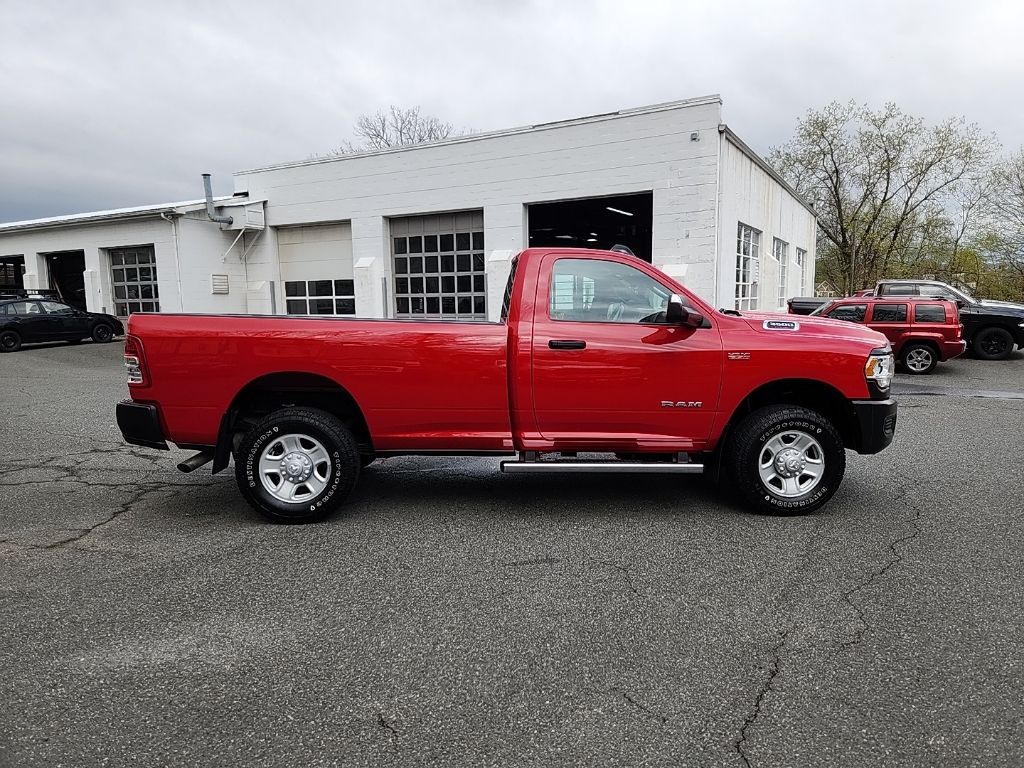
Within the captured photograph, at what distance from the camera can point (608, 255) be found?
521cm

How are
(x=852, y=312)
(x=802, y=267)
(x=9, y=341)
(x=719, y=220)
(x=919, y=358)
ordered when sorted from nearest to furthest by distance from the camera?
(x=919, y=358) < (x=852, y=312) < (x=719, y=220) < (x=9, y=341) < (x=802, y=267)

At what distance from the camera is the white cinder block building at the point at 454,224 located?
1622 centimetres

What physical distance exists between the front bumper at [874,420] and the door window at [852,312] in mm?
11500

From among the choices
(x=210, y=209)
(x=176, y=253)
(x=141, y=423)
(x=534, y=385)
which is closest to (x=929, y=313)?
(x=534, y=385)

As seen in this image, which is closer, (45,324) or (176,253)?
(45,324)

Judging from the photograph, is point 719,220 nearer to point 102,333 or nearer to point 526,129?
point 526,129

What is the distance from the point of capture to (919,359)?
49.4ft

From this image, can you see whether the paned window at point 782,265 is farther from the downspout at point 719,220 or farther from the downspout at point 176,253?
the downspout at point 176,253

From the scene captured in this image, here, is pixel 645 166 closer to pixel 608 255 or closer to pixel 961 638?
pixel 608 255

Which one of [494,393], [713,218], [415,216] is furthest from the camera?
[415,216]

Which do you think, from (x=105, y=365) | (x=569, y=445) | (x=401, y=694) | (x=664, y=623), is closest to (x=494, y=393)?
(x=569, y=445)

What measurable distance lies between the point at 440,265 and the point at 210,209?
7.15m

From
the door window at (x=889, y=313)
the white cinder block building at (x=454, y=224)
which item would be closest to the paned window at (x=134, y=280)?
the white cinder block building at (x=454, y=224)

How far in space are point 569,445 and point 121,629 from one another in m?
2.96
